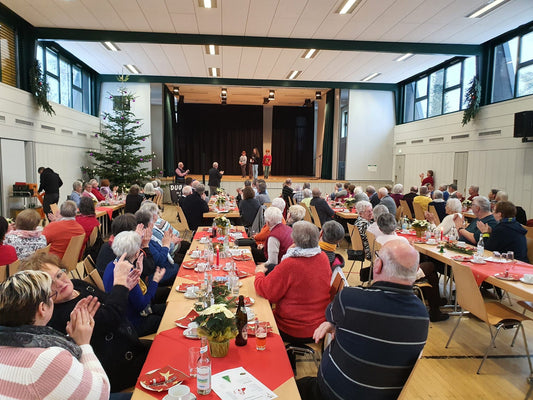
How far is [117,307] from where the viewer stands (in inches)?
88.3

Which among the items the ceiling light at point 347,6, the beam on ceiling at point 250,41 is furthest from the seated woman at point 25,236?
the beam on ceiling at point 250,41

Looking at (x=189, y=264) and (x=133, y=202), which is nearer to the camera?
(x=189, y=264)

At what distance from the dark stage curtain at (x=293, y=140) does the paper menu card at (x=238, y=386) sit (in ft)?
75.2

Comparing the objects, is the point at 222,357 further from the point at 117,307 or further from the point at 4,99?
the point at 4,99

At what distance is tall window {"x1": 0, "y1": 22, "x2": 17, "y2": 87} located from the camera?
8.95m

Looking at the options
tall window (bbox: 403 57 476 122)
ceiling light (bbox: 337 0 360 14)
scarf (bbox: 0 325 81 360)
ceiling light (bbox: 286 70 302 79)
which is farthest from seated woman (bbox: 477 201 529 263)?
ceiling light (bbox: 286 70 302 79)

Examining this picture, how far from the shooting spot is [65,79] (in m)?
12.8

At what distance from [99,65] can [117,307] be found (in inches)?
545

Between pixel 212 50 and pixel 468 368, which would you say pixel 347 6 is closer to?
pixel 212 50

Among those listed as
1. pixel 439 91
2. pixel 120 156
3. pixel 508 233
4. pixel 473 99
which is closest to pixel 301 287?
pixel 508 233

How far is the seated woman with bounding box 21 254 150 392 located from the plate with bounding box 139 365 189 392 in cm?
45

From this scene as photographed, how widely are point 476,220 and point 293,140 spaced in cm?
1941

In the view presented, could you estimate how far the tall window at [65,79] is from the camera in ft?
37.5

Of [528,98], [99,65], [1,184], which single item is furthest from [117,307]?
[99,65]
